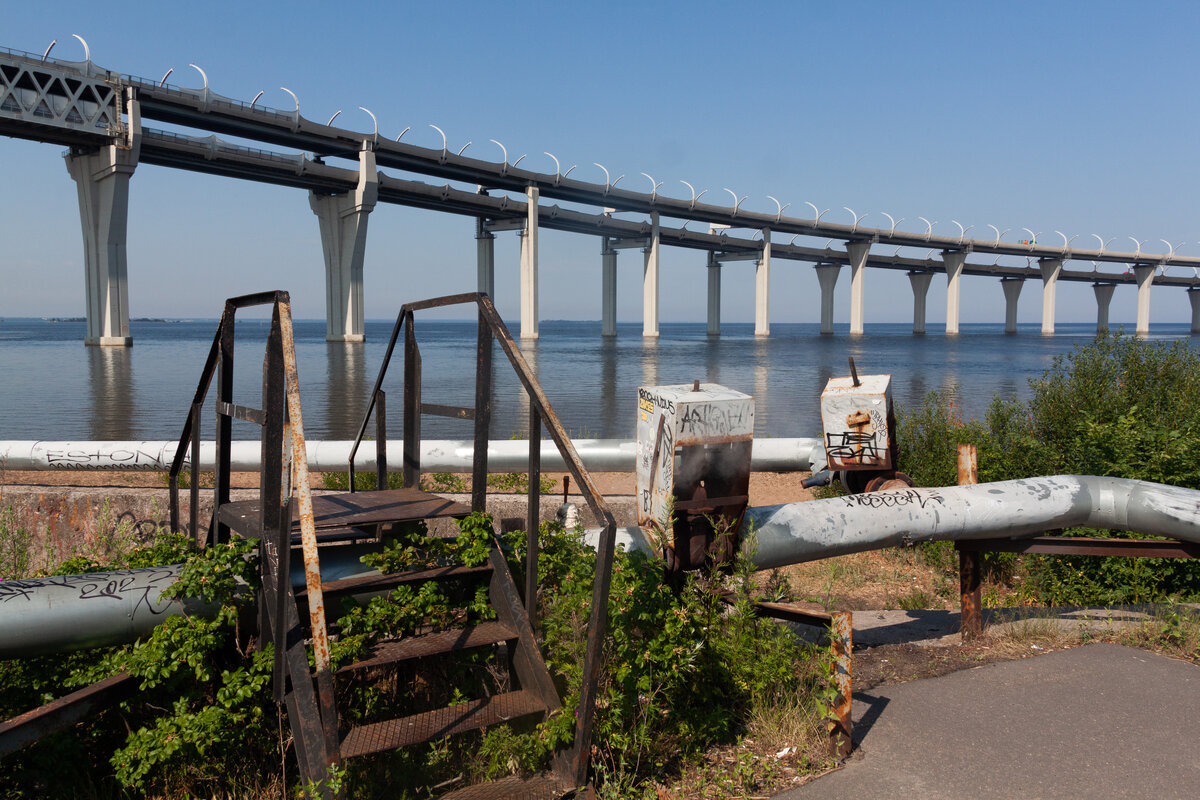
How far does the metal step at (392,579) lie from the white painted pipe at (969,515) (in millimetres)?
1447

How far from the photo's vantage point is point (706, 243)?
9762 cm

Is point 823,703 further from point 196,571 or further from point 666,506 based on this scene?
point 196,571

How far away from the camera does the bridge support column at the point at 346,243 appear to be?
63312 mm

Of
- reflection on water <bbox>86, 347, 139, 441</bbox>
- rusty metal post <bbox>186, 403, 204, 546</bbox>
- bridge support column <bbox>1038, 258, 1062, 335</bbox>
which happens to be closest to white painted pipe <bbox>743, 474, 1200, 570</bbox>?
rusty metal post <bbox>186, 403, 204, 546</bbox>

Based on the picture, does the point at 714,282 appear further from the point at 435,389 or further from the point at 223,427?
the point at 223,427

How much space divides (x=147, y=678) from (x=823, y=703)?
2.91 m

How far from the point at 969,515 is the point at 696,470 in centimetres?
194

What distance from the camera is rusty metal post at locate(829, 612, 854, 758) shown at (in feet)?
11.4

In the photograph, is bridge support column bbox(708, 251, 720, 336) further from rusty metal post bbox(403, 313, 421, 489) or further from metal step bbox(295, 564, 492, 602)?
metal step bbox(295, 564, 492, 602)

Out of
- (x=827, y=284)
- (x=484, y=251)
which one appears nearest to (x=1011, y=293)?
(x=827, y=284)

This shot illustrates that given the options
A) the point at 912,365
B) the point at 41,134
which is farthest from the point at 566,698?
the point at 41,134

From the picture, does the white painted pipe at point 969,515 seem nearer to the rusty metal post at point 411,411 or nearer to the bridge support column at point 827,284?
the rusty metal post at point 411,411

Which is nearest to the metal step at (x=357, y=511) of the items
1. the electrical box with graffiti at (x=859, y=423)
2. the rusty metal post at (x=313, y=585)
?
the rusty metal post at (x=313, y=585)

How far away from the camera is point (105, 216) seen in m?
51.2
